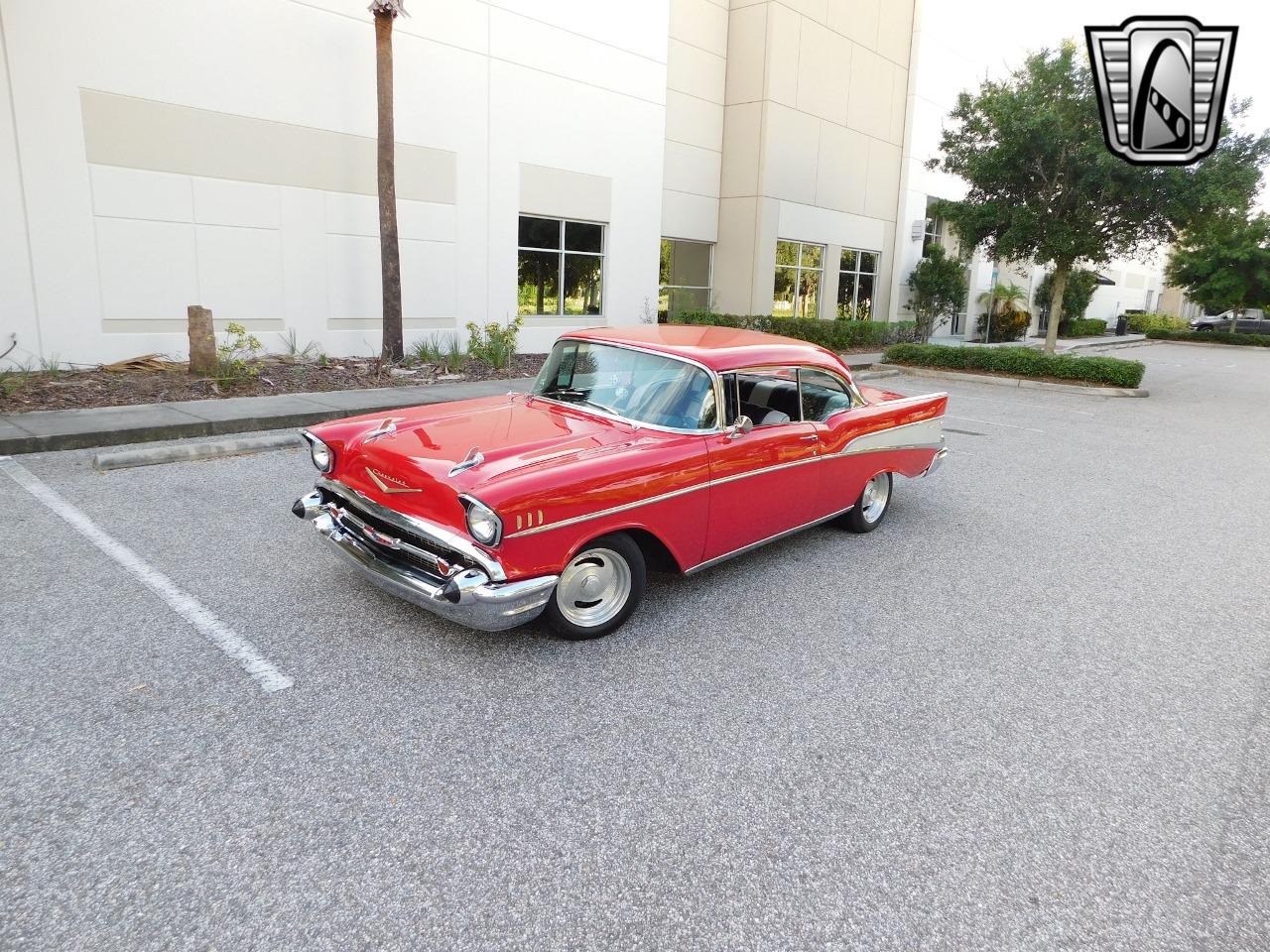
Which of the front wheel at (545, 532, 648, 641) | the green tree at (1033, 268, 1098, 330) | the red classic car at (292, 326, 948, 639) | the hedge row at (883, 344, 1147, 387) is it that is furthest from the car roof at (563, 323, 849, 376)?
the green tree at (1033, 268, 1098, 330)

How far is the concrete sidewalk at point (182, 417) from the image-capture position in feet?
23.9

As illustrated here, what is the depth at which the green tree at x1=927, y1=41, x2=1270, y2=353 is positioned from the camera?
1508 cm

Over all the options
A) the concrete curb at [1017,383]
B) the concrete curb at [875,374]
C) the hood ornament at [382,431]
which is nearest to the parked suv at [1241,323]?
the concrete curb at [1017,383]

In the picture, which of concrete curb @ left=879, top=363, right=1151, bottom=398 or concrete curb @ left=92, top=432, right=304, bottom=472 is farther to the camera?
concrete curb @ left=879, top=363, right=1151, bottom=398

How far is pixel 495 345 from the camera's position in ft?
42.7

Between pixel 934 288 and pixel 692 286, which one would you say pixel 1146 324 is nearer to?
pixel 934 288

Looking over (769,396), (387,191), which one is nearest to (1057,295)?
(387,191)

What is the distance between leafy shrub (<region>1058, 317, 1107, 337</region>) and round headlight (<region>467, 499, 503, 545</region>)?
108ft

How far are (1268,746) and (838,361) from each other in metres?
3.26

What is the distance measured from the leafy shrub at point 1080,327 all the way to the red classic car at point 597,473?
101ft

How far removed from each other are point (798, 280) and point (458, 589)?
1986 centimetres

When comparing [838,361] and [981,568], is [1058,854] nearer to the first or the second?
[981,568]

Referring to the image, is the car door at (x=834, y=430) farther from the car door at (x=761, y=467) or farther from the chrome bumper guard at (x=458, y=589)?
the chrome bumper guard at (x=458, y=589)

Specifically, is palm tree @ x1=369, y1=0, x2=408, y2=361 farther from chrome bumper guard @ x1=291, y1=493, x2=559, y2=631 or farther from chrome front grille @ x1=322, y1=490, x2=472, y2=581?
chrome bumper guard @ x1=291, y1=493, x2=559, y2=631
